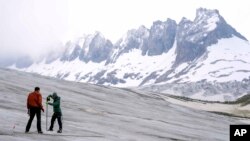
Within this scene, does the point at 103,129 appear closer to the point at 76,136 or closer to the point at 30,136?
the point at 76,136

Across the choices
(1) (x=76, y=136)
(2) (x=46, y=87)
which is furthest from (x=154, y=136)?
(2) (x=46, y=87)

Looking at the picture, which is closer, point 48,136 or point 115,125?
point 48,136

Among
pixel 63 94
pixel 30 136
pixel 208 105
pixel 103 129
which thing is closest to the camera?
pixel 30 136

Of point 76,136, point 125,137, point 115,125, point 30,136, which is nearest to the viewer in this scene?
point 30,136

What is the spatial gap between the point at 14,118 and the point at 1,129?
6624 millimetres

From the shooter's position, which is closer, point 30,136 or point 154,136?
point 30,136

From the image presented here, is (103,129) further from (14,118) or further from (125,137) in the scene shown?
(14,118)

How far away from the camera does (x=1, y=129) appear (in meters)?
31.9

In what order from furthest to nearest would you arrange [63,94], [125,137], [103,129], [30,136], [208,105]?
[208,105] → [63,94] → [103,129] → [125,137] → [30,136]

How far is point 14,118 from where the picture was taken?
38.5m

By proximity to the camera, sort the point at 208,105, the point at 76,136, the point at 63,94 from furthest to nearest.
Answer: the point at 208,105, the point at 63,94, the point at 76,136

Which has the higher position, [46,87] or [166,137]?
[46,87]

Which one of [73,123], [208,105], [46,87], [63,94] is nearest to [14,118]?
[73,123]

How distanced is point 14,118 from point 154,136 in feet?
39.8
